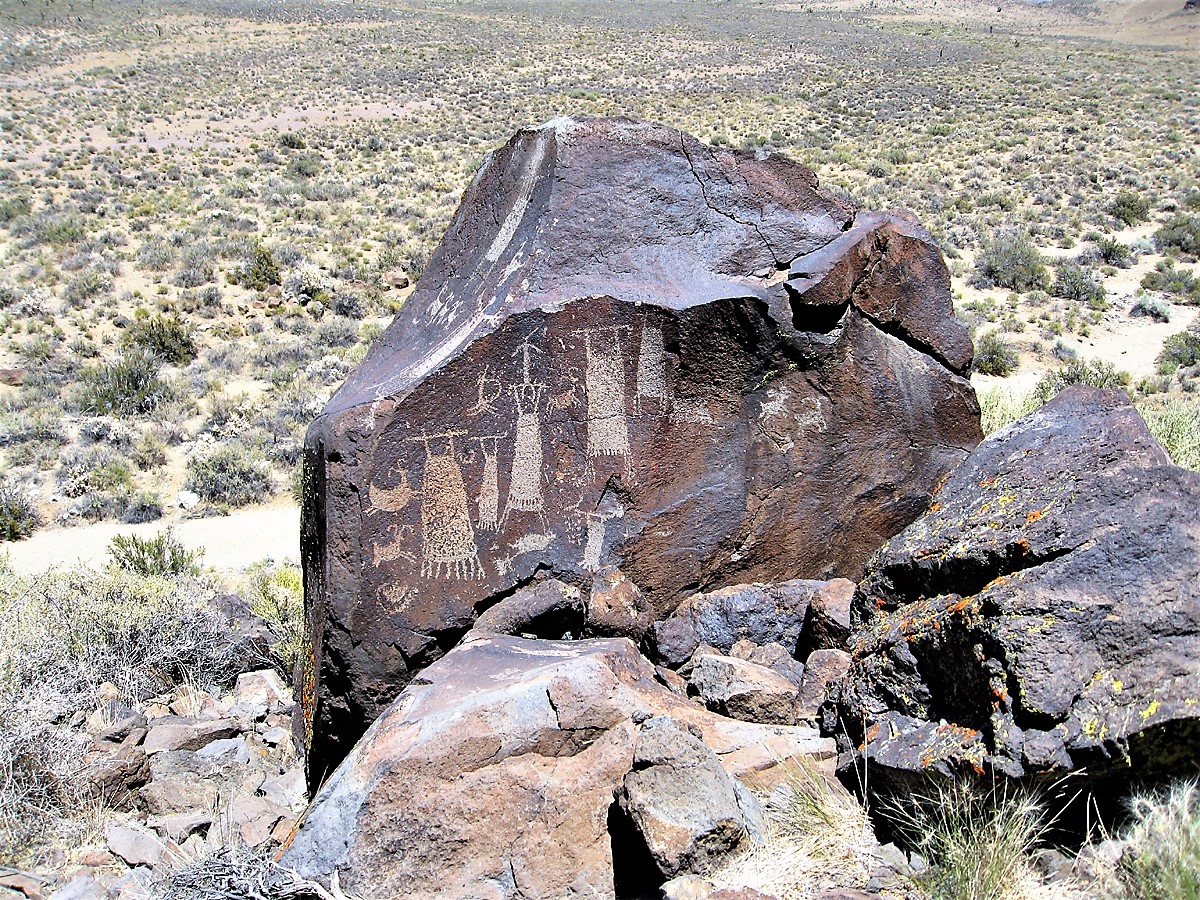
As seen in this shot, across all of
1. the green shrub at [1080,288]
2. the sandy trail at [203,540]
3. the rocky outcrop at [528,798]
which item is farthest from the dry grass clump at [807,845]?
the green shrub at [1080,288]

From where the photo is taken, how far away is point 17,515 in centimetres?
960

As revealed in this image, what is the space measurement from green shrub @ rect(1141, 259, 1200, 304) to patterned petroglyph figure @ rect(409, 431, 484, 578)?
1527 cm

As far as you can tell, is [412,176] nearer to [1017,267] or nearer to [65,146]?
[65,146]

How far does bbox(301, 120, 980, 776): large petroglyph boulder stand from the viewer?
4.16 meters

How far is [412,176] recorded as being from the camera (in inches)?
1044

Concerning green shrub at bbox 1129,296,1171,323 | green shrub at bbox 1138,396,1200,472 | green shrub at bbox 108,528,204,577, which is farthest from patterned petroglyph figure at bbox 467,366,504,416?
green shrub at bbox 1129,296,1171,323

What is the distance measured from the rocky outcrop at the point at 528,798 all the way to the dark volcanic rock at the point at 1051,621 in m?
0.59

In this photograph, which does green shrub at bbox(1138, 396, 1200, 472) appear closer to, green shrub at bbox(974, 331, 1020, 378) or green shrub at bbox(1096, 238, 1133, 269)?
green shrub at bbox(974, 331, 1020, 378)

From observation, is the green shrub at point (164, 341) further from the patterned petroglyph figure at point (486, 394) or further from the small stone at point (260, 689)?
the patterned petroglyph figure at point (486, 394)

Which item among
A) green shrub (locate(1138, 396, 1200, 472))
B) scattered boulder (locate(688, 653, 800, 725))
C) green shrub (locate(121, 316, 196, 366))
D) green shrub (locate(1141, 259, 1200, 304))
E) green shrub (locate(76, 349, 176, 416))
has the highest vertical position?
scattered boulder (locate(688, 653, 800, 725))

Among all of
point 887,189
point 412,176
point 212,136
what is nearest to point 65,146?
point 212,136

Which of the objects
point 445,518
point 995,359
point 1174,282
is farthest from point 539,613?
point 1174,282

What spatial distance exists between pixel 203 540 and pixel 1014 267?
1414 centimetres

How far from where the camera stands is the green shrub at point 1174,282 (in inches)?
609
